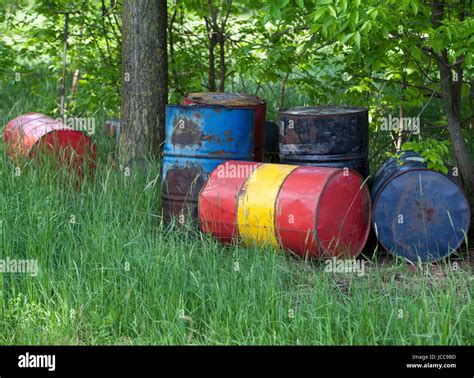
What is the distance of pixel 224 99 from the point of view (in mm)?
7121

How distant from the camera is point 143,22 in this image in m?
7.41

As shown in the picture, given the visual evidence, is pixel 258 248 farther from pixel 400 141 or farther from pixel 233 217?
pixel 400 141

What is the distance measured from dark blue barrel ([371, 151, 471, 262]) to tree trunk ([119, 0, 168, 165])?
7.58 feet

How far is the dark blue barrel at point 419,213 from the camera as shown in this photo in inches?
237

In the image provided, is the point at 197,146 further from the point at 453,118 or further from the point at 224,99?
the point at 453,118

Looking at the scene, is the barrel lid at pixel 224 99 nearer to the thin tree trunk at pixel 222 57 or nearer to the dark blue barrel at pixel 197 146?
the dark blue barrel at pixel 197 146

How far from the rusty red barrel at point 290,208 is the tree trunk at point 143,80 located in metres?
1.48

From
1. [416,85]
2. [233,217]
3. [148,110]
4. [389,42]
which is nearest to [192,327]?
[233,217]

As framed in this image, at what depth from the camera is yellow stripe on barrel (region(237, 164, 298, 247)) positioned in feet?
19.3

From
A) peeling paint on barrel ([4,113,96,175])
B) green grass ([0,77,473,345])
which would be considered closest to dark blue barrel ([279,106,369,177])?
green grass ([0,77,473,345])

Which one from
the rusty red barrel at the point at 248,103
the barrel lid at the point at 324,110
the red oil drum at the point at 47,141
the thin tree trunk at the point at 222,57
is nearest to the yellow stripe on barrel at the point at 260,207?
the barrel lid at the point at 324,110

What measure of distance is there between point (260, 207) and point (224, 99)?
1.51 meters

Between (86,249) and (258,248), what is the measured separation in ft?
3.80

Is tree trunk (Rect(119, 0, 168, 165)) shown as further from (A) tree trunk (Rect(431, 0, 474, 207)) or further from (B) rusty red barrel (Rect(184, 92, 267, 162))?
(A) tree trunk (Rect(431, 0, 474, 207))
